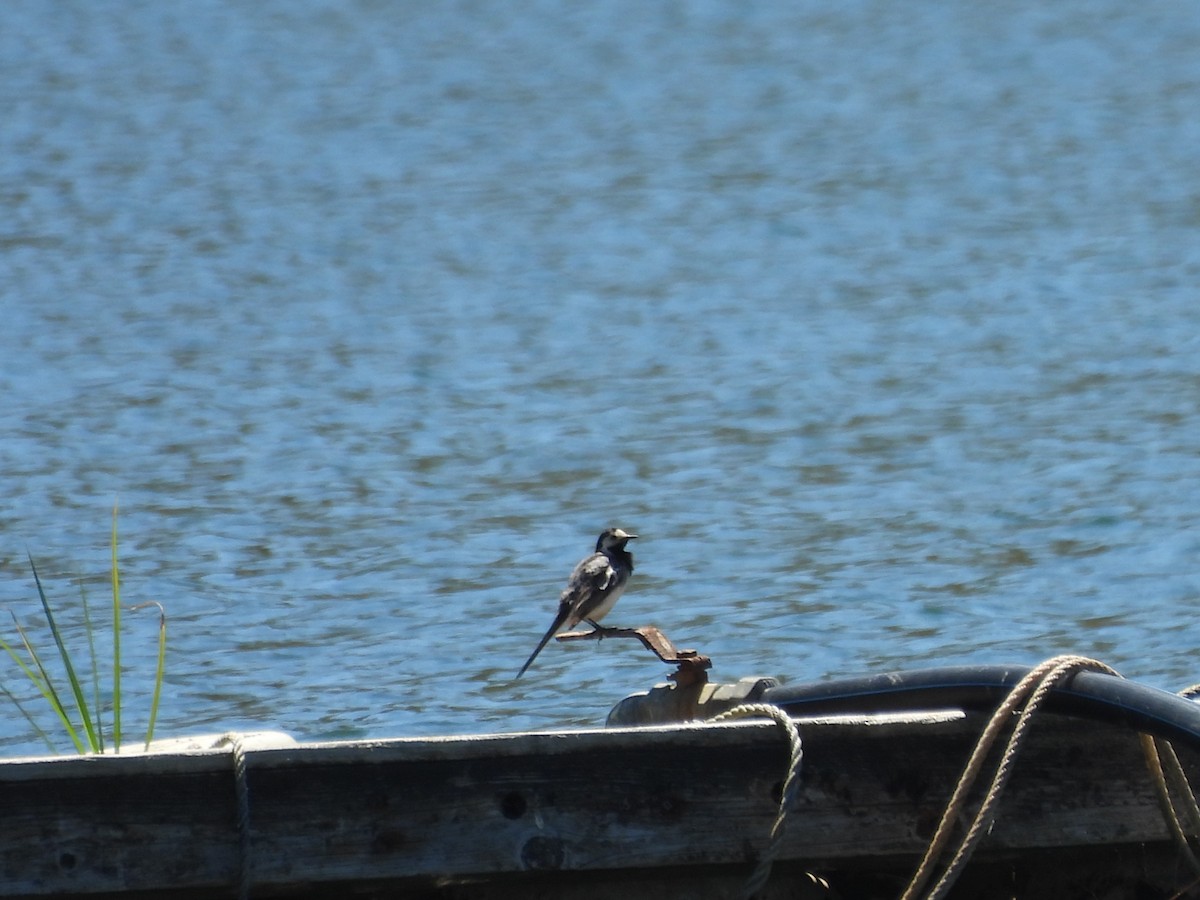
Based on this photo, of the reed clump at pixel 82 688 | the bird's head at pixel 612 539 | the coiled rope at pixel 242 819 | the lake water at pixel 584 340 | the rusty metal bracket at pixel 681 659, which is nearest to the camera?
the coiled rope at pixel 242 819

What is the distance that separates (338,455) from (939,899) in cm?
811

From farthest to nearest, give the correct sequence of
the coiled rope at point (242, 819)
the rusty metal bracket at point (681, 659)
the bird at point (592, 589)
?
the bird at point (592, 589) → the rusty metal bracket at point (681, 659) → the coiled rope at point (242, 819)

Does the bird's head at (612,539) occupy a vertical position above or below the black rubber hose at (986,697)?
above

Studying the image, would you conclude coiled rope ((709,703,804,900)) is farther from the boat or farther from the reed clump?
the reed clump

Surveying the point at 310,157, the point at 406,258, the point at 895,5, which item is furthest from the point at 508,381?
the point at 895,5

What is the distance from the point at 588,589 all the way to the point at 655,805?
7.85ft

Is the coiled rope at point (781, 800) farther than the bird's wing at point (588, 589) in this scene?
No

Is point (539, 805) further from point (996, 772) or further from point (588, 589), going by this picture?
point (588, 589)

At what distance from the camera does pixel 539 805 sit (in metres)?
3.71

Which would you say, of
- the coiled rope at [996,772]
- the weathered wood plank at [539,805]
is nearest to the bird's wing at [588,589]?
the weathered wood plank at [539,805]

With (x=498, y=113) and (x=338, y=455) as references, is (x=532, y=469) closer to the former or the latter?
(x=338, y=455)

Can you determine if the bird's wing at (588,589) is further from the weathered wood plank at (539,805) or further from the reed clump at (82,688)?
the weathered wood plank at (539,805)

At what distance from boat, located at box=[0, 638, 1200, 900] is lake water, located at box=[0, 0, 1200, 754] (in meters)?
3.36

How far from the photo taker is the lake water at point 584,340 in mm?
8727
